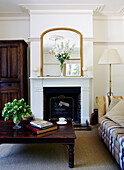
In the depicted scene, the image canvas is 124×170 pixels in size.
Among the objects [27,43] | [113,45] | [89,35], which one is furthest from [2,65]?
[113,45]

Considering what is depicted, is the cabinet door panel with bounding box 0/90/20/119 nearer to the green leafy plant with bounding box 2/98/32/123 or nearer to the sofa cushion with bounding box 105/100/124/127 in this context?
the green leafy plant with bounding box 2/98/32/123

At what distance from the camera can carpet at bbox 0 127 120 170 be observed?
5.99 feet

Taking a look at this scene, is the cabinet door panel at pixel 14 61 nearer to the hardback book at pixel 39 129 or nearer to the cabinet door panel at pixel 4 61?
the cabinet door panel at pixel 4 61

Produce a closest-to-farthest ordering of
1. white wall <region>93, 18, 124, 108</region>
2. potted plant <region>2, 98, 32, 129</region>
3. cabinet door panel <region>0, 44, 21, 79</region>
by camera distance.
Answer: potted plant <region>2, 98, 32, 129</region>, cabinet door panel <region>0, 44, 21, 79</region>, white wall <region>93, 18, 124, 108</region>

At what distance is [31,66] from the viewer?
3.67 meters

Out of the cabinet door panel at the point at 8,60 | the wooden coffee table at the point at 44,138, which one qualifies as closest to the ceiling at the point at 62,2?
the cabinet door panel at the point at 8,60

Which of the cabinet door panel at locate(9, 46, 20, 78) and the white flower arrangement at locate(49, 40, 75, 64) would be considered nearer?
the cabinet door panel at locate(9, 46, 20, 78)

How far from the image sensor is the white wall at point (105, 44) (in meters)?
4.00

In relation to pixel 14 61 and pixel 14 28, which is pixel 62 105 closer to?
pixel 14 61

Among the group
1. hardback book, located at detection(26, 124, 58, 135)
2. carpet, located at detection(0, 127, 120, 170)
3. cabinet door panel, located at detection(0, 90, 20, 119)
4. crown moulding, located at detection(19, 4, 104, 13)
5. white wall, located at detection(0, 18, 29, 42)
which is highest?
crown moulding, located at detection(19, 4, 104, 13)

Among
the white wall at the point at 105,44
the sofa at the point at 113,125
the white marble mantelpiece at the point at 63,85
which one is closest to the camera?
the sofa at the point at 113,125

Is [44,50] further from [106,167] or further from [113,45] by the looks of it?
[106,167]

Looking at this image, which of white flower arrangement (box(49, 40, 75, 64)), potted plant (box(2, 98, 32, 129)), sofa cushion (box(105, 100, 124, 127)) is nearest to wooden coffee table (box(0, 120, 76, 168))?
potted plant (box(2, 98, 32, 129))

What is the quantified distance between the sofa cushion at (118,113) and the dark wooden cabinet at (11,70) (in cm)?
207
